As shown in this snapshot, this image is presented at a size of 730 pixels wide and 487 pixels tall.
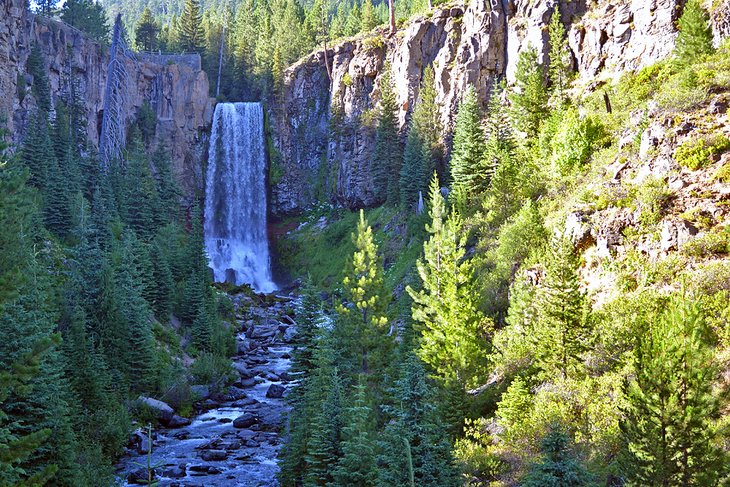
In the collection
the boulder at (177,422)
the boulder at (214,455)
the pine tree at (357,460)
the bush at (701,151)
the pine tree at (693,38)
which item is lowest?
the boulder at (177,422)

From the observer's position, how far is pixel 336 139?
7562cm

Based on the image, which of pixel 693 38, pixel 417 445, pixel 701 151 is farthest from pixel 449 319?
pixel 693 38

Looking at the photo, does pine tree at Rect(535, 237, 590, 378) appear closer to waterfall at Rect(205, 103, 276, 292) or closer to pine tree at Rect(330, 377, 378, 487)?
pine tree at Rect(330, 377, 378, 487)

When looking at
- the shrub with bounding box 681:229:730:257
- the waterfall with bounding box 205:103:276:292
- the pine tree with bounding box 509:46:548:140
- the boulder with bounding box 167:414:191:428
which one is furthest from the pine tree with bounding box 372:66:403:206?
the shrub with bounding box 681:229:730:257

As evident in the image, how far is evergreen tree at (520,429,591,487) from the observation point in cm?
1135

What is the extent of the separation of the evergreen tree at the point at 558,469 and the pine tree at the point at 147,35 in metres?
89.7

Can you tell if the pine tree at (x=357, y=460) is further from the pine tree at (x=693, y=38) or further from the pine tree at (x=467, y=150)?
the pine tree at (x=467, y=150)

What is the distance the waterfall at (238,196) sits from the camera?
71.4 m

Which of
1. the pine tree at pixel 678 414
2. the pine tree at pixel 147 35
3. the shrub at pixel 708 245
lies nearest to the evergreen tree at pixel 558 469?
the pine tree at pixel 678 414

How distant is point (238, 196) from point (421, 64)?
29.1 meters

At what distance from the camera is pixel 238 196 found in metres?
76.2

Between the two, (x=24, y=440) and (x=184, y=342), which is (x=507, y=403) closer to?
(x=24, y=440)

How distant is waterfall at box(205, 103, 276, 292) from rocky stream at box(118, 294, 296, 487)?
25.5 m

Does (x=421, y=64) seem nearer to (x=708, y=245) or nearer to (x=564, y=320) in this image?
(x=708, y=245)
